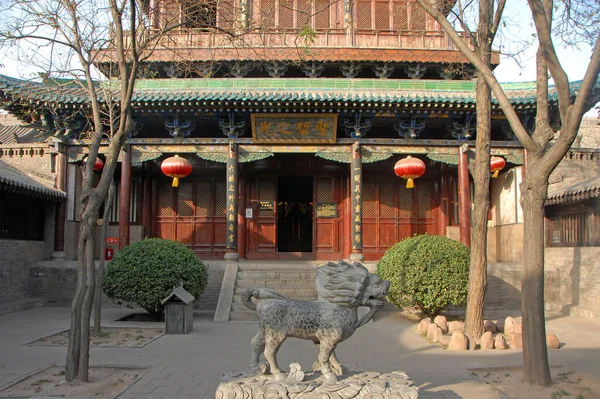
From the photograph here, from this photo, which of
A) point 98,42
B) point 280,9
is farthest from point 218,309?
point 280,9

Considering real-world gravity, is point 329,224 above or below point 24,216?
below

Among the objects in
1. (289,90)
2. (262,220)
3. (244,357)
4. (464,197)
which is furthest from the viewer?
(262,220)

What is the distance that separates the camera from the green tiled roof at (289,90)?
10.9 m

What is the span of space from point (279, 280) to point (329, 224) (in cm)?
354

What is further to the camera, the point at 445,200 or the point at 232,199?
the point at 445,200

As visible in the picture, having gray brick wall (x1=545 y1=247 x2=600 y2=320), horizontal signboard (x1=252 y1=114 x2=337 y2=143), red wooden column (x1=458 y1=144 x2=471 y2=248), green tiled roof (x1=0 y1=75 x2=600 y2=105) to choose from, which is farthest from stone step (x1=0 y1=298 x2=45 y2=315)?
gray brick wall (x1=545 y1=247 x2=600 y2=320)

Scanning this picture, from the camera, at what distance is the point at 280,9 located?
14.5 metres

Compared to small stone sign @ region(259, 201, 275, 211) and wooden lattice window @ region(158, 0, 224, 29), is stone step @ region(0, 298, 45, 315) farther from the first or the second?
wooden lattice window @ region(158, 0, 224, 29)

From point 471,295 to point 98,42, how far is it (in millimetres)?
6808

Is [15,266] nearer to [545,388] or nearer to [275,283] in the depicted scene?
[275,283]

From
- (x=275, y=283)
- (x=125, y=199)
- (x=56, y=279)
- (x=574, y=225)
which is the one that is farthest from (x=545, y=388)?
(x=56, y=279)

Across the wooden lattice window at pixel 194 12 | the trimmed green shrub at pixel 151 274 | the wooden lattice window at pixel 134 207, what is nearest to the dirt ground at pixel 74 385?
the trimmed green shrub at pixel 151 274

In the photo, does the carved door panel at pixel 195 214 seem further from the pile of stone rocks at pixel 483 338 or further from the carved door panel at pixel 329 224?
the pile of stone rocks at pixel 483 338

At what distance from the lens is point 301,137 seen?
39.2 ft
